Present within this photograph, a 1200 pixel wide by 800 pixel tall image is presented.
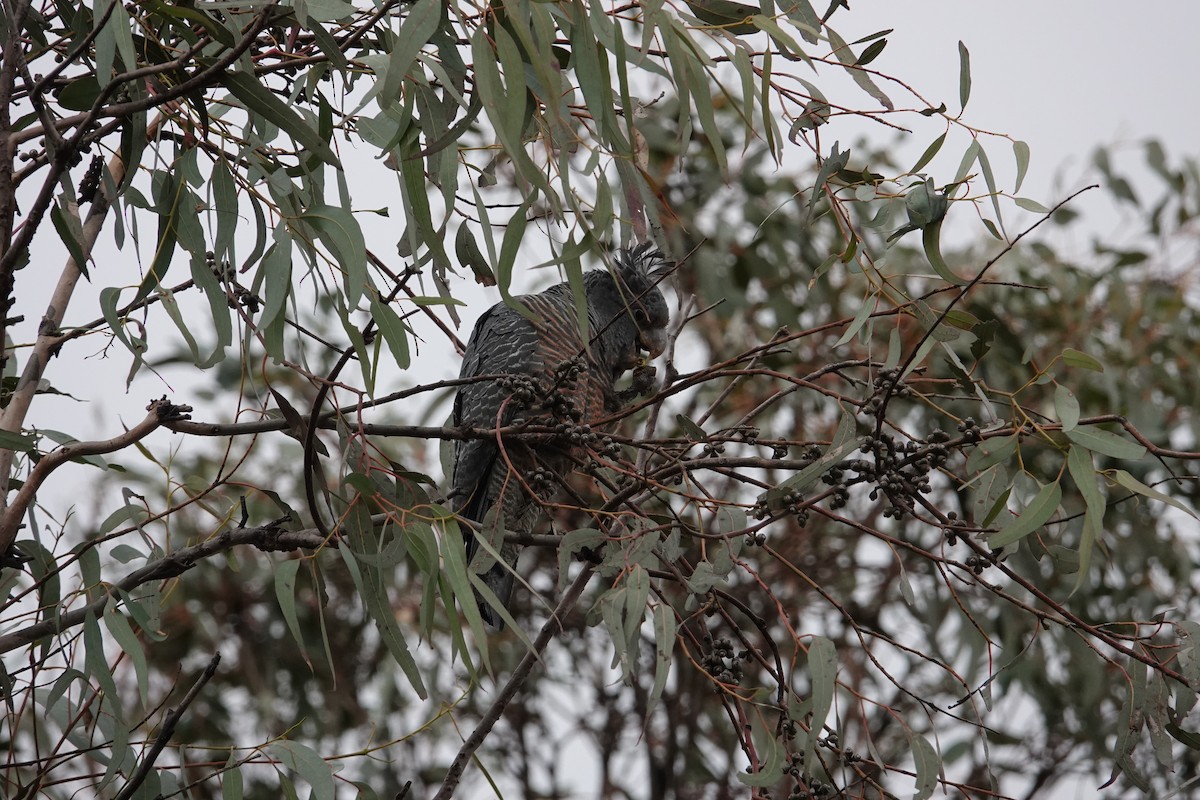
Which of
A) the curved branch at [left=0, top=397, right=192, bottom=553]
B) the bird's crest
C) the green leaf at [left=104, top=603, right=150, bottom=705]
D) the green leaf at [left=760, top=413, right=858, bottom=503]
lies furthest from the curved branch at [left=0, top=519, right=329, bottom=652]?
the bird's crest

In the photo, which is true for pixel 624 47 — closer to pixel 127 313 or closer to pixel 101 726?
pixel 127 313

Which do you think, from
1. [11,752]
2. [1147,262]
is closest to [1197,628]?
[11,752]

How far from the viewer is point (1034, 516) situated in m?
1.54

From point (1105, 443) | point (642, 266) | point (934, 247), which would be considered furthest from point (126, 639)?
point (642, 266)

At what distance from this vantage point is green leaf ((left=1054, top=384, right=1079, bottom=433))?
154cm

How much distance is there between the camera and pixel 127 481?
4.12 meters

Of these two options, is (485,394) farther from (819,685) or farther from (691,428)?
(819,685)

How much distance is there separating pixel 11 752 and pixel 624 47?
4.26ft

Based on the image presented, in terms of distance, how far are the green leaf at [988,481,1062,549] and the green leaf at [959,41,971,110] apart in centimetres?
55

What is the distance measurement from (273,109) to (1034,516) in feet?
3.65

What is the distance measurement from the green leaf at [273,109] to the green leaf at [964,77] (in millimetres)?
864

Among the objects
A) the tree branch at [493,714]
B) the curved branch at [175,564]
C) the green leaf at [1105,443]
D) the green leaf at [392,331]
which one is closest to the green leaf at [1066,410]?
the green leaf at [1105,443]

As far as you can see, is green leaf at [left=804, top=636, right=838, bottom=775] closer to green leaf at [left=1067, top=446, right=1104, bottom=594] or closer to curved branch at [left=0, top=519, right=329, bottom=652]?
green leaf at [left=1067, top=446, right=1104, bottom=594]

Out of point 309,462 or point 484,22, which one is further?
point 309,462
